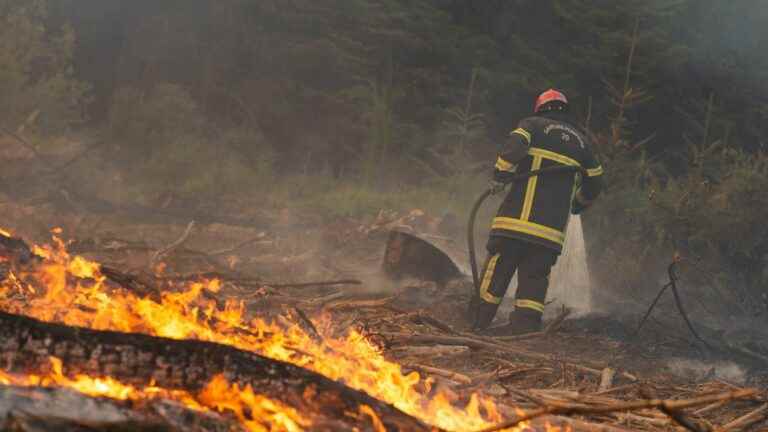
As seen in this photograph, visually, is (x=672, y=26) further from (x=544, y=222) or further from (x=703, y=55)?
(x=544, y=222)

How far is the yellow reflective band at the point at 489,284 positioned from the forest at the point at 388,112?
3.49 metres

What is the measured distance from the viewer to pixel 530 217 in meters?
7.57

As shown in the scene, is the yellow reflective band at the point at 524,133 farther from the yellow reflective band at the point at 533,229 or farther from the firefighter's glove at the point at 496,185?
the yellow reflective band at the point at 533,229

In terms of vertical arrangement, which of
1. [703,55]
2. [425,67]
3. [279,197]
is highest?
[703,55]

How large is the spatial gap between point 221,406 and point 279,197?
9.67 metres

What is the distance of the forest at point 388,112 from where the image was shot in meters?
11.2

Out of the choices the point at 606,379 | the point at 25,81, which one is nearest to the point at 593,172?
the point at 606,379

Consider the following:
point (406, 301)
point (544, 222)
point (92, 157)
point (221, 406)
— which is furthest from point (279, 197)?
point (221, 406)

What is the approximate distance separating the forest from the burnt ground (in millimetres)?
433

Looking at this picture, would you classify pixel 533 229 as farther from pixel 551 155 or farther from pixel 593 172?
pixel 593 172

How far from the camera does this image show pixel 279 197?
506 inches

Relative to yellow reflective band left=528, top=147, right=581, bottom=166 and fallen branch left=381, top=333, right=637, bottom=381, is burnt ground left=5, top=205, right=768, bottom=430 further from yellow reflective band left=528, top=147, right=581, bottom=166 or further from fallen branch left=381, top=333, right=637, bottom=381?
yellow reflective band left=528, top=147, right=581, bottom=166

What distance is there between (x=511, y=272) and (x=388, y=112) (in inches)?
335

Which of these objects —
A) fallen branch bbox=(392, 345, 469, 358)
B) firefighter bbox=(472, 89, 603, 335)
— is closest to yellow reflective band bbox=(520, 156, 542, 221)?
firefighter bbox=(472, 89, 603, 335)
